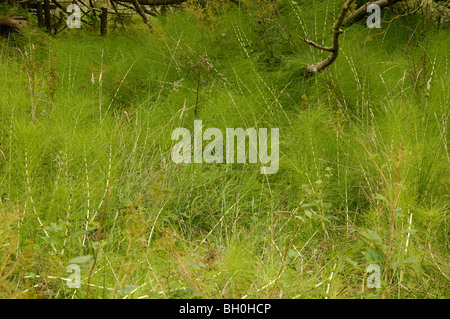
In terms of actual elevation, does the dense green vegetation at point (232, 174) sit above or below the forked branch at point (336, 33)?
below

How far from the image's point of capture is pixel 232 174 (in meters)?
2.55

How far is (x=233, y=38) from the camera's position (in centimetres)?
374

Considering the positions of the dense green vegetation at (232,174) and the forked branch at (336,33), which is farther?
the forked branch at (336,33)

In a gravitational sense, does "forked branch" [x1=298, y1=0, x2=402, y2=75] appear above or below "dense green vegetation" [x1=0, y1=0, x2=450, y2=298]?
above

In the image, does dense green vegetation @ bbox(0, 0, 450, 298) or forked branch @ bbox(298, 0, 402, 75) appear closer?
dense green vegetation @ bbox(0, 0, 450, 298)

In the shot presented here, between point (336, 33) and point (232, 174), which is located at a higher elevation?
point (336, 33)

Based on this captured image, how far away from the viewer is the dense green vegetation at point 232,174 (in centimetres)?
161

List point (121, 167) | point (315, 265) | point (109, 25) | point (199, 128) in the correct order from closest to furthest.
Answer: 1. point (315, 265)
2. point (121, 167)
3. point (199, 128)
4. point (109, 25)

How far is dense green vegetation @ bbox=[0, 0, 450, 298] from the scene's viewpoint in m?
1.61

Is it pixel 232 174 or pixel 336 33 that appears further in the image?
pixel 336 33
